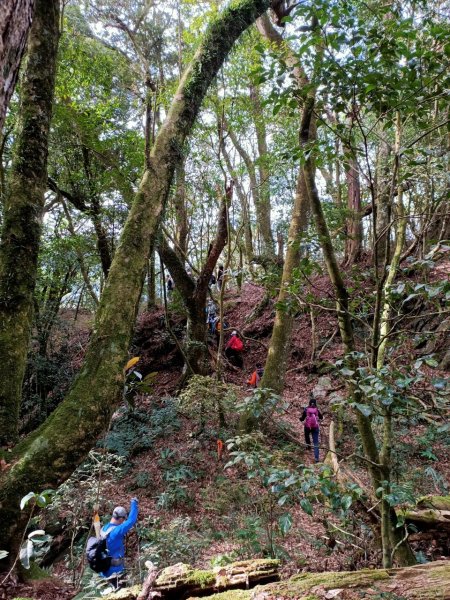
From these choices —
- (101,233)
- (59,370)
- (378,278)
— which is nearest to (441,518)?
(378,278)

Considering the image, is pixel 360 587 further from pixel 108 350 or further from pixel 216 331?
pixel 216 331

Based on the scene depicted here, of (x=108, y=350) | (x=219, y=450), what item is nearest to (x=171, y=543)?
(x=219, y=450)

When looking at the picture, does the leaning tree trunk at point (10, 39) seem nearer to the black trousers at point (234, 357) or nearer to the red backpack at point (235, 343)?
the red backpack at point (235, 343)

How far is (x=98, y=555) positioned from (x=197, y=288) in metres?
6.60

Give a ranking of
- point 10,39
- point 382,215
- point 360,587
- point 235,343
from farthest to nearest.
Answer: point 235,343
point 382,215
point 360,587
point 10,39

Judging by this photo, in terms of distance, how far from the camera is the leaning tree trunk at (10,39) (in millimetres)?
1498

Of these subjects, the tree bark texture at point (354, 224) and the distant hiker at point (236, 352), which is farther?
the tree bark texture at point (354, 224)

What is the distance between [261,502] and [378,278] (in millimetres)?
4196

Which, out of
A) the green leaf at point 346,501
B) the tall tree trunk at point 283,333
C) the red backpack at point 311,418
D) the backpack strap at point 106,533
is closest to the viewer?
the green leaf at point 346,501

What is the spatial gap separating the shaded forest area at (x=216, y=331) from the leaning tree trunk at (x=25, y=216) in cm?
2

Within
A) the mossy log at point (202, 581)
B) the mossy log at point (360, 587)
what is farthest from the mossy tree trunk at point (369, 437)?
the mossy log at point (202, 581)

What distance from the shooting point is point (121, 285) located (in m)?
4.31

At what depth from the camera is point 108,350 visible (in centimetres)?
395

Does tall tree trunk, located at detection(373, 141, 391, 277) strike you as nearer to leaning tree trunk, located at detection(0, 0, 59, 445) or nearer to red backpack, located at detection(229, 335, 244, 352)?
leaning tree trunk, located at detection(0, 0, 59, 445)
